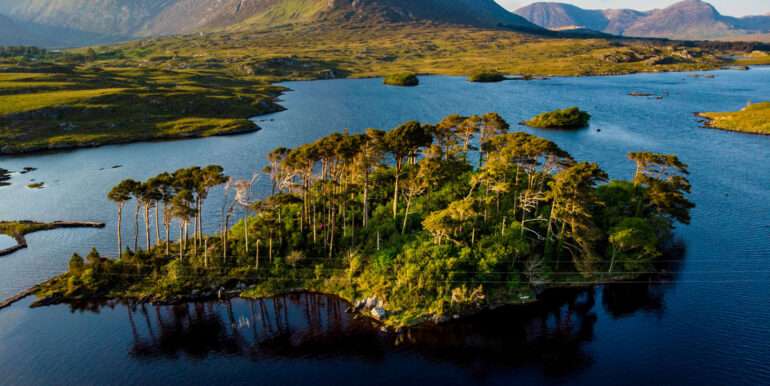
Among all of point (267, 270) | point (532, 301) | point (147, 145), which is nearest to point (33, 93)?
point (147, 145)

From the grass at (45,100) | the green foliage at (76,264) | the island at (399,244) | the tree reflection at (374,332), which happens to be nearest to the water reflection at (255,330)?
the tree reflection at (374,332)

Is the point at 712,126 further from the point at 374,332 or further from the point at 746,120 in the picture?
the point at 374,332

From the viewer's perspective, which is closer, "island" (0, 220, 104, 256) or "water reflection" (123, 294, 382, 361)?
"water reflection" (123, 294, 382, 361)

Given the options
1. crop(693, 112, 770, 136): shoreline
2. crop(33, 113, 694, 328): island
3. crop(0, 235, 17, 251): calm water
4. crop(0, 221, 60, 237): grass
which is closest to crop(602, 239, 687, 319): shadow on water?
crop(33, 113, 694, 328): island

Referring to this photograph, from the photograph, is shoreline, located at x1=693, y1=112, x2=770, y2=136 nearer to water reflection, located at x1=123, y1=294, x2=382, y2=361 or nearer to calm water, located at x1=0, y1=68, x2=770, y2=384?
calm water, located at x1=0, y1=68, x2=770, y2=384

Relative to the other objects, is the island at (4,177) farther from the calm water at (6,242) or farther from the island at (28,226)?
the calm water at (6,242)

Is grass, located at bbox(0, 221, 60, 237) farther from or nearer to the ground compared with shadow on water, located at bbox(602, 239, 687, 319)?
farther from the ground

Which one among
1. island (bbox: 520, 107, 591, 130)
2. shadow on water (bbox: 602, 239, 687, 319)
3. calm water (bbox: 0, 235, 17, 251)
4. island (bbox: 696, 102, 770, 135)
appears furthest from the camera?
island (bbox: 520, 107, 591, 130)
